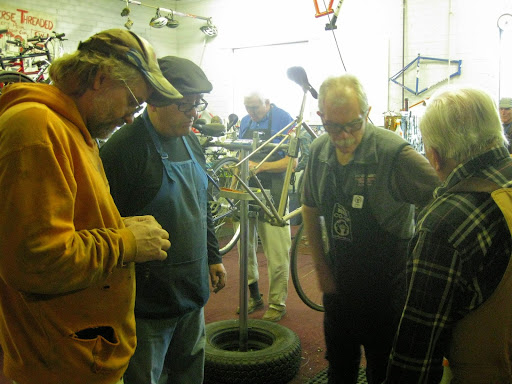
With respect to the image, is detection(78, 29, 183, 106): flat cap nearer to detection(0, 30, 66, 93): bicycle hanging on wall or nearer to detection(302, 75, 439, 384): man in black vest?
detection(302, 75, 439, 384): man in black vest

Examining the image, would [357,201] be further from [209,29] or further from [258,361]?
[209,29]

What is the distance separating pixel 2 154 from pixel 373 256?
1.33m

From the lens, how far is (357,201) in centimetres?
187

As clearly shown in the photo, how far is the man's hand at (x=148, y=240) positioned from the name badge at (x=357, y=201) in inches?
32.2

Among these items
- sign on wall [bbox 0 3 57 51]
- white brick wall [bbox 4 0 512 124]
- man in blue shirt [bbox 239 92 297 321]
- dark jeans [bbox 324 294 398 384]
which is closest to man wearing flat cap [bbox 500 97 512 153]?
white brick wall [bbox 4 0 512 124]

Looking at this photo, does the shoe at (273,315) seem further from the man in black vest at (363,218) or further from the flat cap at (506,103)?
the flat cap at (506,103)

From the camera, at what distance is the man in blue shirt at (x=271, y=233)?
12.3 feet

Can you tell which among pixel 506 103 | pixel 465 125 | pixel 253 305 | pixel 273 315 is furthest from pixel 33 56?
pixel 465 125

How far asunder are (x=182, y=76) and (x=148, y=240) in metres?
0.76

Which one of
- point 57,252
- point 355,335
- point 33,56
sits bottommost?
point 355,335

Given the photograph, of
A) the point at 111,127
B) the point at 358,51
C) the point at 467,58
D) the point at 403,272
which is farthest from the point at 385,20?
the point at 111,127

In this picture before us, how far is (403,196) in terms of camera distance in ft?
5.99

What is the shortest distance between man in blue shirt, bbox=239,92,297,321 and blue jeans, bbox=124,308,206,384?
178cm

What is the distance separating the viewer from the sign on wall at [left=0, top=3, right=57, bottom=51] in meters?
7.12
